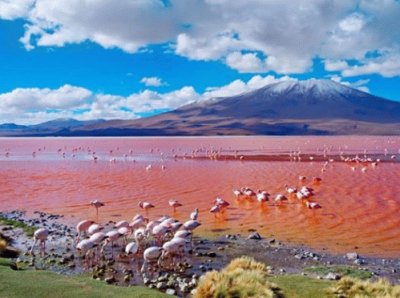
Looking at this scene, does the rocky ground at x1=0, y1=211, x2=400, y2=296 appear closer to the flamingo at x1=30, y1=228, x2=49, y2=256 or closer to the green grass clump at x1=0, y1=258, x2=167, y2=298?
the flamingo at x1=30, y1=228, x2=49, y2=256

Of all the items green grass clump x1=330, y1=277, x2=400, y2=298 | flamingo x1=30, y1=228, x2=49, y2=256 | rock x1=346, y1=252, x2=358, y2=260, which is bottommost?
rock x1=346, y1=252, x2=358, y2=260

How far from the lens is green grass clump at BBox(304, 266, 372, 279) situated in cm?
1295

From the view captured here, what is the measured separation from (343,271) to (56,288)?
26.4ft

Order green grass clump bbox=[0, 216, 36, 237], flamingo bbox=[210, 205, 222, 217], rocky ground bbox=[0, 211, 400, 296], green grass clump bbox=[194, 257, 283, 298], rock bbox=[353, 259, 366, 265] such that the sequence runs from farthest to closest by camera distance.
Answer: flamingo bbox=[210, 205, 222, 217], green grass clump bbox=[0, 216, 36, 237], rock bbox=[353, 259, 366, 265], rocky ground bbox=[0, 211, 400, 296], green grass clump bbox=[194, 257, 283, 298]

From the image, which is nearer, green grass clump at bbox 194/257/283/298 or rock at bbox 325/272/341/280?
green grass clump at bbox 194/257/283/298

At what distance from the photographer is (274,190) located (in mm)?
32469

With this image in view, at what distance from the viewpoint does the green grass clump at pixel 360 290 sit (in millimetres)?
8930

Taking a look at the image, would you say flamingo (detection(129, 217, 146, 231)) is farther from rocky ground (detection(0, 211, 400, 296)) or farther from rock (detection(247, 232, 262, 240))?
rock (detection(247, 232, 262, 240))

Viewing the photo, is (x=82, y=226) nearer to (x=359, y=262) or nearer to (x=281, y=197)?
(x=359, y=262)

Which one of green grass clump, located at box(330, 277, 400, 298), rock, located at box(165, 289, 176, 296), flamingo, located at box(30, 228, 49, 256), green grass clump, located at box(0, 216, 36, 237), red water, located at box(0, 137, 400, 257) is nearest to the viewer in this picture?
green grass clump, located at box(330, 277, 400, 298)

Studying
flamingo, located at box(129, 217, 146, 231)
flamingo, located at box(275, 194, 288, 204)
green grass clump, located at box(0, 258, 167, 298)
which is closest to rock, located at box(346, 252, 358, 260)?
flamingo, located at box(129, 217, 146, 231)

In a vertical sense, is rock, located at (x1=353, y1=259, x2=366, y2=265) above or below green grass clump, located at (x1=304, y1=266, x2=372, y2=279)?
below

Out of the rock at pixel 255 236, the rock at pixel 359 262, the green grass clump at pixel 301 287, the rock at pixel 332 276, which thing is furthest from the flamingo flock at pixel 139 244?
the rock at pixel 359 262

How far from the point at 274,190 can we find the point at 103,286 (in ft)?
77.1
